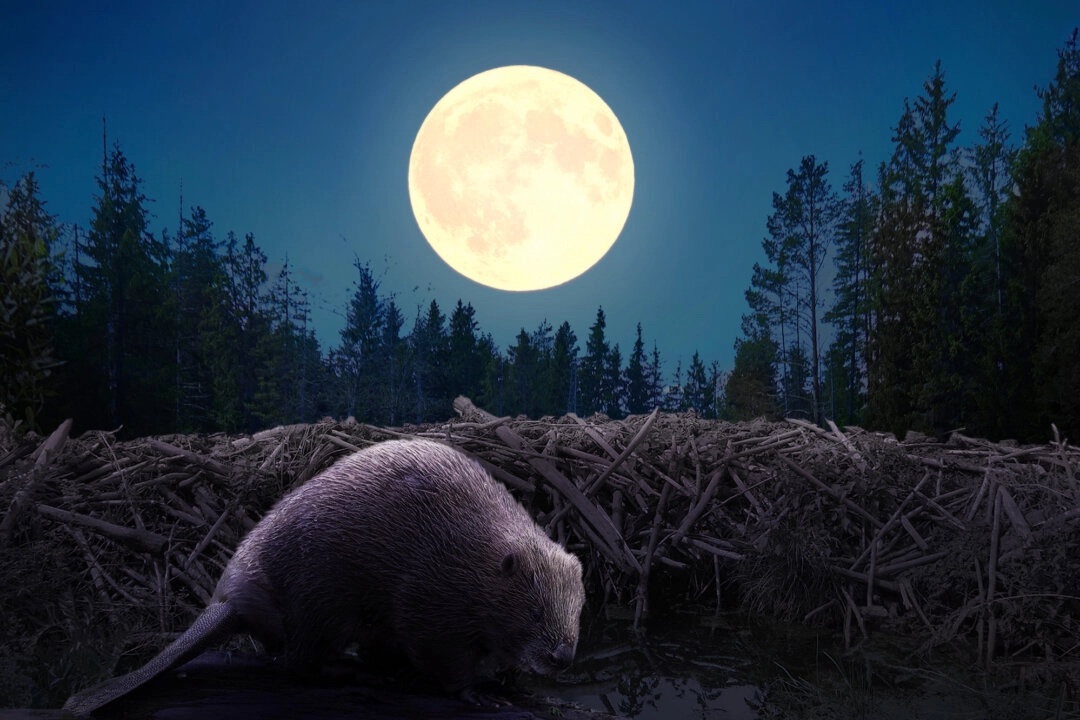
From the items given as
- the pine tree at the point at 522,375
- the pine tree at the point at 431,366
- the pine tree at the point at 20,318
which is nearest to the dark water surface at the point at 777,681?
the pine tree at the point at 20,318

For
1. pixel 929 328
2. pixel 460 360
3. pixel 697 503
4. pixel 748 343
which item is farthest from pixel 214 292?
pixel 697 503

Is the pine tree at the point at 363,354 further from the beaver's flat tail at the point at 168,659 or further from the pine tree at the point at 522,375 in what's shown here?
the beaver's flat tail at the point at 168,659

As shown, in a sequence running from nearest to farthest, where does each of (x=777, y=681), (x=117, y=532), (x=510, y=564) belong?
(x=510, y=564) < (x=777, y=681) < (x=117, y=532)

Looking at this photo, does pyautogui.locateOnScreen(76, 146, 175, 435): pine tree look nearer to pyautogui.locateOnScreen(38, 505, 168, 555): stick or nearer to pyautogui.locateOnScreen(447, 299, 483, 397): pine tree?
pyautogui.locateOnScreen(447, 299, 483, 397): pine tree

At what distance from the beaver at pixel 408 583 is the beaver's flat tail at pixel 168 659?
5cm

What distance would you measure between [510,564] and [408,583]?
443 millimetres

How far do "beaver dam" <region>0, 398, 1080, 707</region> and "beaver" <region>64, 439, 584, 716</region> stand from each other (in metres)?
0.86

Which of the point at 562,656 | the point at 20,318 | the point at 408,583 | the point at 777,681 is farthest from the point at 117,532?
the point at 20,318

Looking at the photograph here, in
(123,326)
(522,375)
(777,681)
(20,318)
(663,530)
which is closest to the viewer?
(777,681)

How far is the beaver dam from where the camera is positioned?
3.33 meters

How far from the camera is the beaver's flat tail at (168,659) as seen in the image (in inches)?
79.3

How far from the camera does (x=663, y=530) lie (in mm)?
4332

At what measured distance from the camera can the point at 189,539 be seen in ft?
13.0

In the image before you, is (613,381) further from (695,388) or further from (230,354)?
(230,354)
